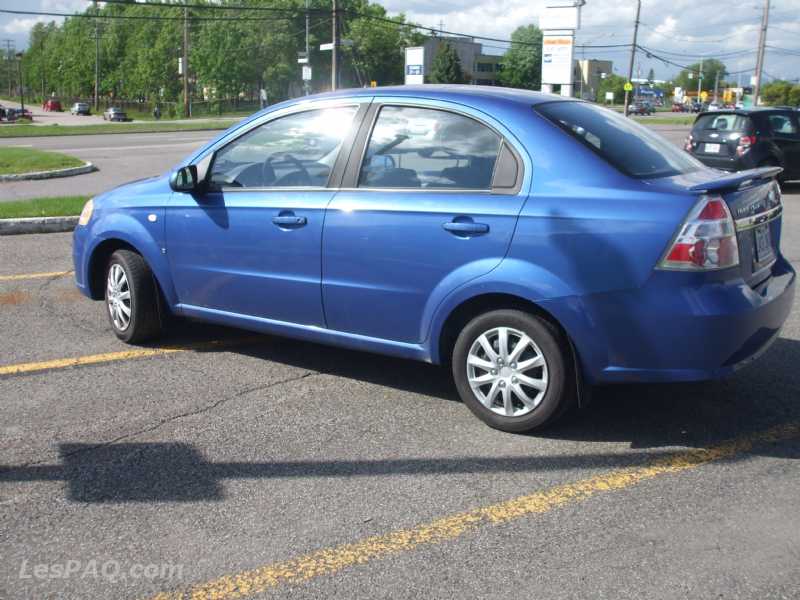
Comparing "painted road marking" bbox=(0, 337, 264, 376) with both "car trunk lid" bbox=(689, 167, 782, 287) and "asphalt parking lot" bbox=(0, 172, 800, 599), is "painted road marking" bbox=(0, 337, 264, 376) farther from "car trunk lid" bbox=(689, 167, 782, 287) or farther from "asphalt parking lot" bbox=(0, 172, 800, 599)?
"car trunk lid" bbox=(689, 167, 782, 287)

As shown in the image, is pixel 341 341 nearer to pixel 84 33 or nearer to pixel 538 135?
pixel 538 135

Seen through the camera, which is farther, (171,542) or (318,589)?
(171,542)

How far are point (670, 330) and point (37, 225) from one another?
9105mm

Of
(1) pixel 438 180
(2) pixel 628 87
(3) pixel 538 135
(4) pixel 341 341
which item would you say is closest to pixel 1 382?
(4) pixel 341 341

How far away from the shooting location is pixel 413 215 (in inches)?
176

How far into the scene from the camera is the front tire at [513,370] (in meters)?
4.18

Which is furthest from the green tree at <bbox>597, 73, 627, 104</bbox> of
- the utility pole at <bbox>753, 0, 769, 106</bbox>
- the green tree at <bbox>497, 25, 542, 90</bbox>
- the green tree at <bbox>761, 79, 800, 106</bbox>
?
the utility pole at <bbox>753, 0, 769, 106</bbox>

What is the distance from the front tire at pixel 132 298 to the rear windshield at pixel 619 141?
2891mm

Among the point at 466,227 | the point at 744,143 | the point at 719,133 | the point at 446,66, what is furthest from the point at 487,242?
the point at 446,66

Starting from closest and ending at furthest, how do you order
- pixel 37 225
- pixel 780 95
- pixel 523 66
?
pixel 37 225 → pixel 780 95 → pixel 523 66

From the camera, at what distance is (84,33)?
389 feet

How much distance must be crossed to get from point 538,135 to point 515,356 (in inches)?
43.8

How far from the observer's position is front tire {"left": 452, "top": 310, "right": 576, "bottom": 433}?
4176 millimetres

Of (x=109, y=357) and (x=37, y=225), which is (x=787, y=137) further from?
(x=109, y=357)
